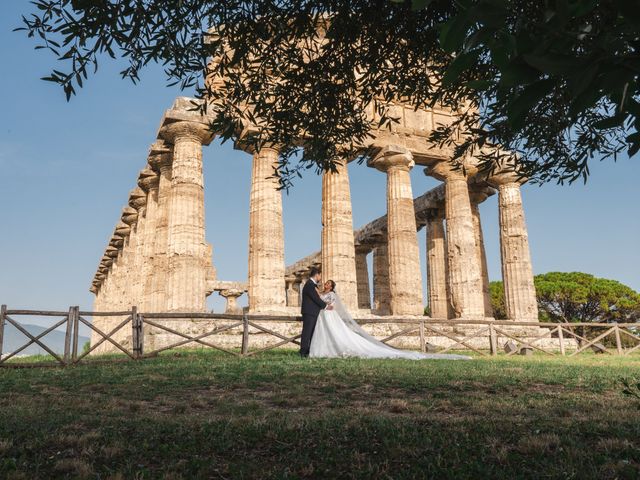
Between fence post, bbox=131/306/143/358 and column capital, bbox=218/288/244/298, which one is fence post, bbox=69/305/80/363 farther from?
column capital, bbox=218/288/244/298

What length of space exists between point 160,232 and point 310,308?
1182 centimetres

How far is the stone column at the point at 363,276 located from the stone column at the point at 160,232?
46.4 ft

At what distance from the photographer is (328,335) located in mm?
14148

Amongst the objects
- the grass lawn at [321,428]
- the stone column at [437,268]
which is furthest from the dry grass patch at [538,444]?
the stone column at [437,268]

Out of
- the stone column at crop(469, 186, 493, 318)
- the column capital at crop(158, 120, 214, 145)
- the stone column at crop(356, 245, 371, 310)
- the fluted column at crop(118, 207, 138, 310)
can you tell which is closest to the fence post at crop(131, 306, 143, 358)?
the column capital at crop(158, 120, 214, 145)

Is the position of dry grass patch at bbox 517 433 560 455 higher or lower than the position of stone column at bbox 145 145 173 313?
lower

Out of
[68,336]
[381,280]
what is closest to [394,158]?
[381,280]

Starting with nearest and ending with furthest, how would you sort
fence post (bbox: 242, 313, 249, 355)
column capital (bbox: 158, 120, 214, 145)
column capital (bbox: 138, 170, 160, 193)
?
fence post (bbox: 242, 313, 249, 355), column capital (bbox: 158, 120, 214, 145), column capital (bbox: 138, 170, 160, 193)

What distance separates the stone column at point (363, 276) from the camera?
1341 inches

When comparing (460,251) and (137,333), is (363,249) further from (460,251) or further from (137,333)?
(137,333)

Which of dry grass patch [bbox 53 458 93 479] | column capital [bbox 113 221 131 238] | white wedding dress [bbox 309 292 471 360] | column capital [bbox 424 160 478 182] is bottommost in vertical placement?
dry grass patch [bbox 53 458 93 479]

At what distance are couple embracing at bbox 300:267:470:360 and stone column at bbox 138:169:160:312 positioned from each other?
10.9m

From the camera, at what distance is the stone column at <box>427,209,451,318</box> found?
2953 centimetres

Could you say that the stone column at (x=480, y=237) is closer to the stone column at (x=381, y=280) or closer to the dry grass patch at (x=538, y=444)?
the stone column at (x=381, y=280)
